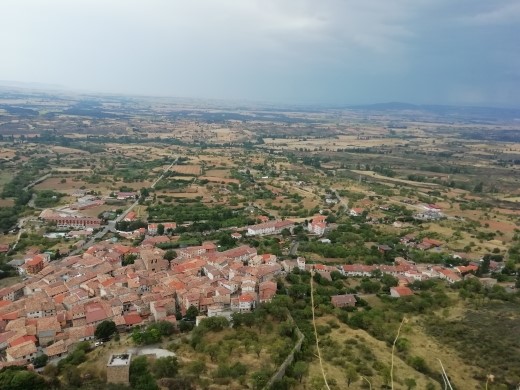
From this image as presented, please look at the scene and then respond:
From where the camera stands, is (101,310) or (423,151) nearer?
(101,310)

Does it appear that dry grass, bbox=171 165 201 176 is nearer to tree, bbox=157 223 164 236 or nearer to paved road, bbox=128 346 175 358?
tree, bbox=157 223 164 236

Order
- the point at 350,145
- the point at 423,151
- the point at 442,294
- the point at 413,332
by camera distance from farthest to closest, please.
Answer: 1. the point at 350,145
2. the point at 423,151
3. the point at 442,294
4. the point at 413,332

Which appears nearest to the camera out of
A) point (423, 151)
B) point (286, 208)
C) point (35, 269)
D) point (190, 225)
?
point (35, 269)

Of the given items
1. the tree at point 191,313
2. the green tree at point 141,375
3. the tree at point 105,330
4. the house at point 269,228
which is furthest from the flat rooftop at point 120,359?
the house at point 269,228

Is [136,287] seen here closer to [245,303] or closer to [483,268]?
[245,303]

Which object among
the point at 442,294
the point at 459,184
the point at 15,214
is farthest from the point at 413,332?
the point at 459,184

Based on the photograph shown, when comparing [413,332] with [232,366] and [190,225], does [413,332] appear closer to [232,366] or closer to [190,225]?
[232,366]

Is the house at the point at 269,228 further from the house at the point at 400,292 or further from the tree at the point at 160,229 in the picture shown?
the house at the point at 400,292
